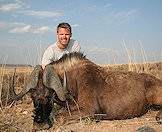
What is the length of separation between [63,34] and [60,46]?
0.29 metres

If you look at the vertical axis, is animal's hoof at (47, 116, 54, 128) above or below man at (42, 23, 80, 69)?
below

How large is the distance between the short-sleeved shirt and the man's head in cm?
11

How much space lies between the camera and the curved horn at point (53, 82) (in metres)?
6.41


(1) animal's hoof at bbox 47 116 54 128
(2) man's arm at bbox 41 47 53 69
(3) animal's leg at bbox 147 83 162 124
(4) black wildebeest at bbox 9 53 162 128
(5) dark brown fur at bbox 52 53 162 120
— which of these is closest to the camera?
(1) animal's hoof at bbox 47 116 54 128

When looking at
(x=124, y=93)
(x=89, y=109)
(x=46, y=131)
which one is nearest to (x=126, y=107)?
(x=124, y=93)

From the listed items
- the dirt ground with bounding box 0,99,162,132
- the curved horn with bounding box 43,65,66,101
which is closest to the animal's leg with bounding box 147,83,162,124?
the dirt ground with bounding box 0,99,162,132

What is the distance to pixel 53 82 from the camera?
645 centimetres

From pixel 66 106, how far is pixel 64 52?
55.4 inches

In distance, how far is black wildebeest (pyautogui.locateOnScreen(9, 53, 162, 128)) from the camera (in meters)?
6.41

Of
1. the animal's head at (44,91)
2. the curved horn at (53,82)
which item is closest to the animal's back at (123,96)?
the curved horn at (53,82)

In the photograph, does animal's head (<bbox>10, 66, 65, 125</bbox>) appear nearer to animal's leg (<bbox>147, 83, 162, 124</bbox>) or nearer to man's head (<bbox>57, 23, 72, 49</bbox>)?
man's head (<bbox>57, 23, 72, 49</bbox>)

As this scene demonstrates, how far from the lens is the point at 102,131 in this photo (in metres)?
5.67

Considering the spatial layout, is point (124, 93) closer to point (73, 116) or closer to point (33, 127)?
point (73, 116)

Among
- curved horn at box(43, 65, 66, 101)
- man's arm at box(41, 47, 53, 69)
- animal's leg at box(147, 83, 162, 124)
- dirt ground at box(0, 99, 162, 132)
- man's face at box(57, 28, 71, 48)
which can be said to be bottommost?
dirt ground at box(0, 99, 162, 132)
